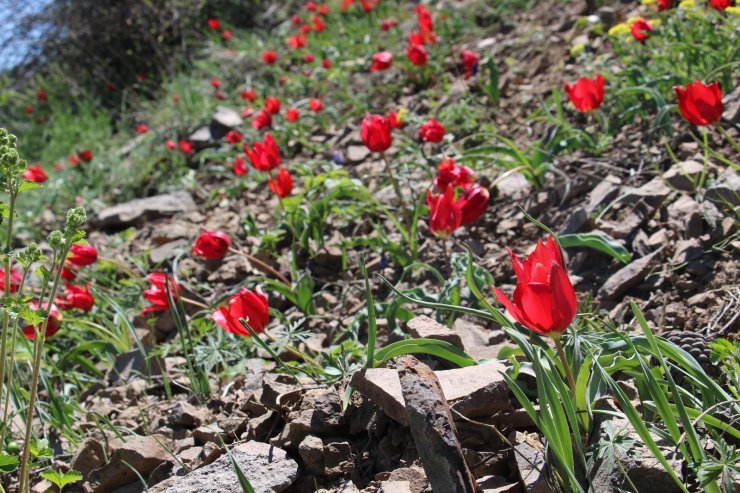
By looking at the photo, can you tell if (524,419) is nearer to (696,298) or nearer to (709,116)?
(696,298)

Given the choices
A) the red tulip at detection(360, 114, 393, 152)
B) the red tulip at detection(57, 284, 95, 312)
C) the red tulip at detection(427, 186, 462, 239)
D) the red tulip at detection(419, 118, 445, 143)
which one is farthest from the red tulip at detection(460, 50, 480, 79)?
the red tulip at detection(57, 284, 95, 312)

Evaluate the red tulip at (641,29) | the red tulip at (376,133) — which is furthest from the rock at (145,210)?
the red tulip at (641,29)

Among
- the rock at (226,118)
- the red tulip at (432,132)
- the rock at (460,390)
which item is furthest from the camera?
the rock at (226,118)

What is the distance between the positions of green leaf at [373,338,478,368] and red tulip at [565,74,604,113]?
1573 millimetres

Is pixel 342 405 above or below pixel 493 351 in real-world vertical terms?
above

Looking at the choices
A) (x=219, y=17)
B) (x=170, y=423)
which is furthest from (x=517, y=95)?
(x=219, y=17)

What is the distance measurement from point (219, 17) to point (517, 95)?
6274 mm

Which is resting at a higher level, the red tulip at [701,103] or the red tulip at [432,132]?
the red tulip at [701,103]

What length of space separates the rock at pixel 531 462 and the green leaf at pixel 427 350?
28cm

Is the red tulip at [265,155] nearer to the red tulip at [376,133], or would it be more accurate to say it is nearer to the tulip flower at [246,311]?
the red tulip at [376,133]

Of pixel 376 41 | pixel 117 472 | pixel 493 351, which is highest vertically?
pixel 117 472

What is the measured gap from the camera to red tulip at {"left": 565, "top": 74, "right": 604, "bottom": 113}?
10.4 feet

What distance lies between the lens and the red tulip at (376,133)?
3182 millimetres

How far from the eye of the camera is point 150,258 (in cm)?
417
